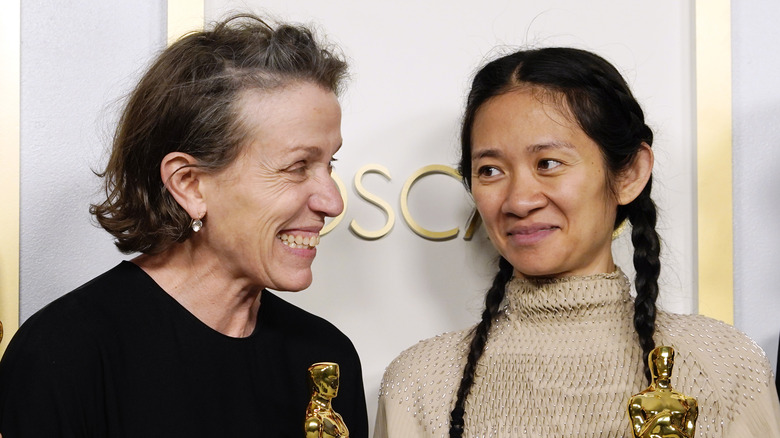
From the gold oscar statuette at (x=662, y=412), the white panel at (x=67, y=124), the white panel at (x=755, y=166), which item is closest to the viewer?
the gold oscar statuette at (x=662, y=412)

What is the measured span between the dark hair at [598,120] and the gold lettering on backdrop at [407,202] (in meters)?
0.26

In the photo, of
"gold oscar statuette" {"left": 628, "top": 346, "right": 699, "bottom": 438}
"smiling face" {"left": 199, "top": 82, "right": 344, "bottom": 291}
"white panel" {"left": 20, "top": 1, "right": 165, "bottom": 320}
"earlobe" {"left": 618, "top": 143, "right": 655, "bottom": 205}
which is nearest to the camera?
"gold oscar statuette" {"left": 628, "top": 346, "right": 699, "bottom": 438}

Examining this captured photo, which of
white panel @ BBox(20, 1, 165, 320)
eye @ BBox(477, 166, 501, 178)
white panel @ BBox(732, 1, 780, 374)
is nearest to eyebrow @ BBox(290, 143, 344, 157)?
eye @ BBox(477, 166, 501, 178)

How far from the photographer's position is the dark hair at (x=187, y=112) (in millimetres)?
1160

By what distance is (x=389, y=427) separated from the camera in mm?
1284

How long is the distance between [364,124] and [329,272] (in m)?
0.24

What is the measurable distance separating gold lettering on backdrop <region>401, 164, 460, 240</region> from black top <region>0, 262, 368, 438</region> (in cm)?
36

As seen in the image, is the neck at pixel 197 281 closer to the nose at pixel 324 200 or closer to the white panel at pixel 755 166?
the nose at pixel 324 200

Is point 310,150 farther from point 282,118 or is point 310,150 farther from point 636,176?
point 636,176

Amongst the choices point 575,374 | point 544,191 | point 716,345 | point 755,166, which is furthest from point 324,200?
point 755,166

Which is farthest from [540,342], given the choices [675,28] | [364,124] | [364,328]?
[675,28]

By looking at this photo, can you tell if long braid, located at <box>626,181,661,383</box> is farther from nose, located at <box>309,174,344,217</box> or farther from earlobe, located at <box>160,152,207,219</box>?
earlobe, located at <box>160,152,207,219</box>

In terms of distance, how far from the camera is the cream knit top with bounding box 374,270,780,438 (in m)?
1.19

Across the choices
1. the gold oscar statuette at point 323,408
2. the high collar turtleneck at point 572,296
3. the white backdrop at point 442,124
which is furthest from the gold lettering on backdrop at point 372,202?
the gold oscar statuette at point 323,408
